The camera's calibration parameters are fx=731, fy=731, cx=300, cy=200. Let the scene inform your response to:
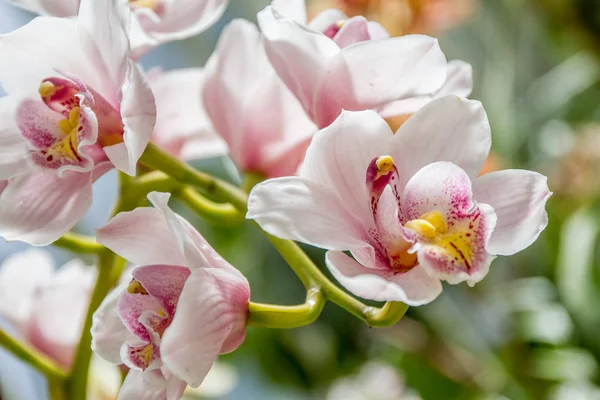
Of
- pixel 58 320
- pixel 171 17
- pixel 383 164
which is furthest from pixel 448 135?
pixel 58 320

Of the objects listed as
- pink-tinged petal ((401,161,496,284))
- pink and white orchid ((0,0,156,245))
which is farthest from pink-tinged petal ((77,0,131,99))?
pink-tinged petal ((401,161,496,284))

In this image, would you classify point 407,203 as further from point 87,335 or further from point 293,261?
point 87,335

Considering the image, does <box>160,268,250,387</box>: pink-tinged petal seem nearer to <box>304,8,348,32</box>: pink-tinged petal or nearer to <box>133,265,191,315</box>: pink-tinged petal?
<box>133,265,191,315</box>: pink-tinged petal

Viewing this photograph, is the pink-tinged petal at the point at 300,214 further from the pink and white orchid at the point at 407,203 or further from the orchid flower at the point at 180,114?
the orchid flower at the point at 180,114

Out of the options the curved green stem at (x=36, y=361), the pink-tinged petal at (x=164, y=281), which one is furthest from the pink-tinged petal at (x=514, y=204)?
the curved green stem at (x=36, y=361)

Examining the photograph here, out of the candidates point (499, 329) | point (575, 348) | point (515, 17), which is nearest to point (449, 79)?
point (575, 348)

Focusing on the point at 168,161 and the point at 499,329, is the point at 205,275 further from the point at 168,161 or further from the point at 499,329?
the point at 499,329
